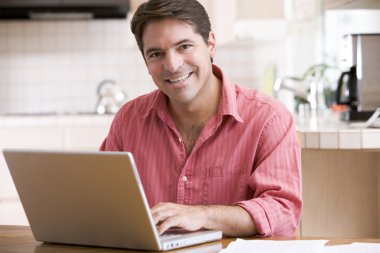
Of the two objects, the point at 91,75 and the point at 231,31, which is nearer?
the point at 231,31

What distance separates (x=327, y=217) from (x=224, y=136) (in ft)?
3.58

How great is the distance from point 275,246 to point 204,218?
215 mm

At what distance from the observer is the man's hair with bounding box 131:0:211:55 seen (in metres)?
1.88

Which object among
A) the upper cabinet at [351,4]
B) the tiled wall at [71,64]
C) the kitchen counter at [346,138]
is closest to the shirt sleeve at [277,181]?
the kitchen counter at [346,138]

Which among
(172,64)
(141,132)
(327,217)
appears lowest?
(327,217)

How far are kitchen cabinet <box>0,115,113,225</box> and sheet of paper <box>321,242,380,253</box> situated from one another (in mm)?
2867

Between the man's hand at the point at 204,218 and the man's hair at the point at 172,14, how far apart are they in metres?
0.51

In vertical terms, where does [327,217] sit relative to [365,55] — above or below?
below

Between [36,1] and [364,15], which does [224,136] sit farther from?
[364,15]

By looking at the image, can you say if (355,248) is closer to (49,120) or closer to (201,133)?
(201,133)

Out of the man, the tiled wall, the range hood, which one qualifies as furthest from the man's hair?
the tiled wall

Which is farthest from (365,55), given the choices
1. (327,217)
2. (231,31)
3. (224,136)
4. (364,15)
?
(364,15)

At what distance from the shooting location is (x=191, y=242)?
144 cm

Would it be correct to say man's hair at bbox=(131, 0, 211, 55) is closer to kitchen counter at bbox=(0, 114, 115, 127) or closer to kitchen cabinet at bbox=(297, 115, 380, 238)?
kitchen cabinet at bbox=(297, 115, 380, 238)
